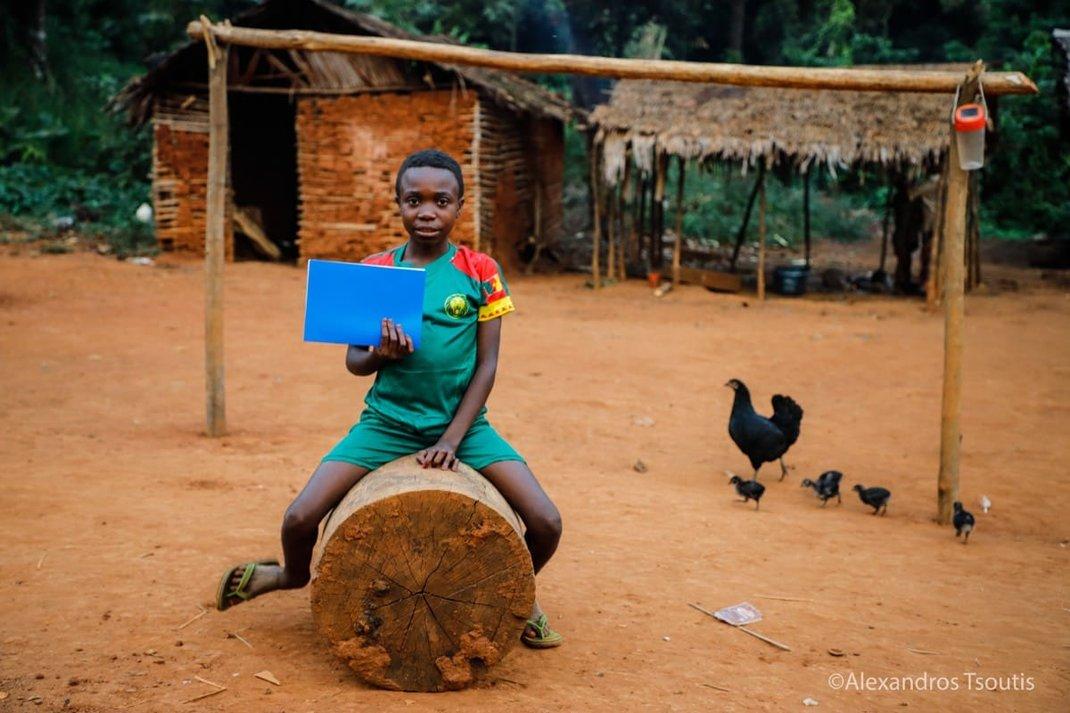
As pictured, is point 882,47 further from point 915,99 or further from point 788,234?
point 915,99

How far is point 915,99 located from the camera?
14469 mm

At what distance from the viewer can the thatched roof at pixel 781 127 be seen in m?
13.8

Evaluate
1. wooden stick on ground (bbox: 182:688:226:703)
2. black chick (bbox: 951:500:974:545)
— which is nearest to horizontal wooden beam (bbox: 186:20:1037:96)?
black chick (bbox: 951:500:974:545)

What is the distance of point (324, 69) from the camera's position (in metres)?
15.4

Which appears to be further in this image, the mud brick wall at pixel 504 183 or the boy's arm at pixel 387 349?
the mud brick wall at pixel 504 183

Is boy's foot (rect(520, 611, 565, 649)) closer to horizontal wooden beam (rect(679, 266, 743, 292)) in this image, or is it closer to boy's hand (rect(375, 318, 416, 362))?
boy's hand (rect(375, 318, 416, 362))

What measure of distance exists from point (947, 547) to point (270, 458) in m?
3.94

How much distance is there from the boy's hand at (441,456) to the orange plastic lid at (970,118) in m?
3.62

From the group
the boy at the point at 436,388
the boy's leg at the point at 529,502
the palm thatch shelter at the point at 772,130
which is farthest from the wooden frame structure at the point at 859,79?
the palm thatch shelter at the point at 772,130

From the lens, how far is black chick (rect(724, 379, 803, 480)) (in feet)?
20.7

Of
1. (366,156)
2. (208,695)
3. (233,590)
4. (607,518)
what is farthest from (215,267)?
(366,156)

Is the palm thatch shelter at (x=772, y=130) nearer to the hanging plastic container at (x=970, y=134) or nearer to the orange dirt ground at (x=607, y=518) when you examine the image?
the orange dirt ground at (x=607, y=518)

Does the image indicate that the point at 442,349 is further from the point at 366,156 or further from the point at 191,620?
the point at 366,156

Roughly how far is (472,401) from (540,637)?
2.99 ft
